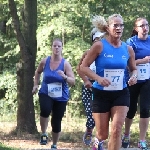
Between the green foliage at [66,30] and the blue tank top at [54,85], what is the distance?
12.6 meters

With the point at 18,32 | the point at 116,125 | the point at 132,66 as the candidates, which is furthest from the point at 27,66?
the point at 116,125

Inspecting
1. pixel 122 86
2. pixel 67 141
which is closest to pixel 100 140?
pixel 122 86

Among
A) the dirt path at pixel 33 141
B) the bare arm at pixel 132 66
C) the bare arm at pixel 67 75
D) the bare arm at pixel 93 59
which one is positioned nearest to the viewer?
the bare arm at pixel 93 59

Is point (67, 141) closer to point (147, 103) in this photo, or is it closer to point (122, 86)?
point (147, 103)

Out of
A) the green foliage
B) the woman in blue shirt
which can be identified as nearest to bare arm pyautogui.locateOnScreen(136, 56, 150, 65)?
the woman in blue shirt

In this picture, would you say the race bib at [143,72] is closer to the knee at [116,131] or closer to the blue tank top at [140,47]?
the blue tank top at [140,47]

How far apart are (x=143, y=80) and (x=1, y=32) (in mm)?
20272

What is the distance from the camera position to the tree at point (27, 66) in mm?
10875

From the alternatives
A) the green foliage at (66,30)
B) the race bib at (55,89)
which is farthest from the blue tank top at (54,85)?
the green foliage at (66,30)

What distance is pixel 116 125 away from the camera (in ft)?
17.7

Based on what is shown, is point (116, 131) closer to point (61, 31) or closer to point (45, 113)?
point (45, 113)

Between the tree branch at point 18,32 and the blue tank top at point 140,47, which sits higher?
the tree branch at point 18,32

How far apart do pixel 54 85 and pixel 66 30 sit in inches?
550

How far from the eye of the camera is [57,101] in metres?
7.68
